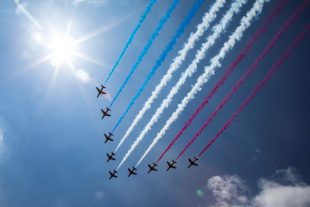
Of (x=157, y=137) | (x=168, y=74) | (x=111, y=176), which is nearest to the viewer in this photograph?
(x=168, y=74)

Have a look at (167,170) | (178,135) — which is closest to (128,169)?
(167,170)

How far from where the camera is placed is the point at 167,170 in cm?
3534

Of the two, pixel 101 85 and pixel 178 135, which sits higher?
pixel 101 85

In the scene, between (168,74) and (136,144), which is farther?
(136,144)

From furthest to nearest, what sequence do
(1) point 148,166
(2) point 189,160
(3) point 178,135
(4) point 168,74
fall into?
(1) point 148,166 → (2) point 189,160 → (3) point 178,135 → (4) point 168,74

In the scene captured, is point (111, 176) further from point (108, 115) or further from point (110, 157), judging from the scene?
point (108, 115)

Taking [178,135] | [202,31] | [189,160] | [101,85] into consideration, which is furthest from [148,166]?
→ [202,31]

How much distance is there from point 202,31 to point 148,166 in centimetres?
2244

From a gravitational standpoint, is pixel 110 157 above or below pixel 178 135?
above

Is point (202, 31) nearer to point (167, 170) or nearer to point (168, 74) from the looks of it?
point (168, 74)

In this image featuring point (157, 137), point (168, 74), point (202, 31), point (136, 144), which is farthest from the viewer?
point (136, 144)

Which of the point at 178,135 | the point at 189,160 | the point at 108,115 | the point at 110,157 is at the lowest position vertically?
the point at 178,135

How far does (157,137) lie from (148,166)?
1263cm

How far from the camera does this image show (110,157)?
133 ft
